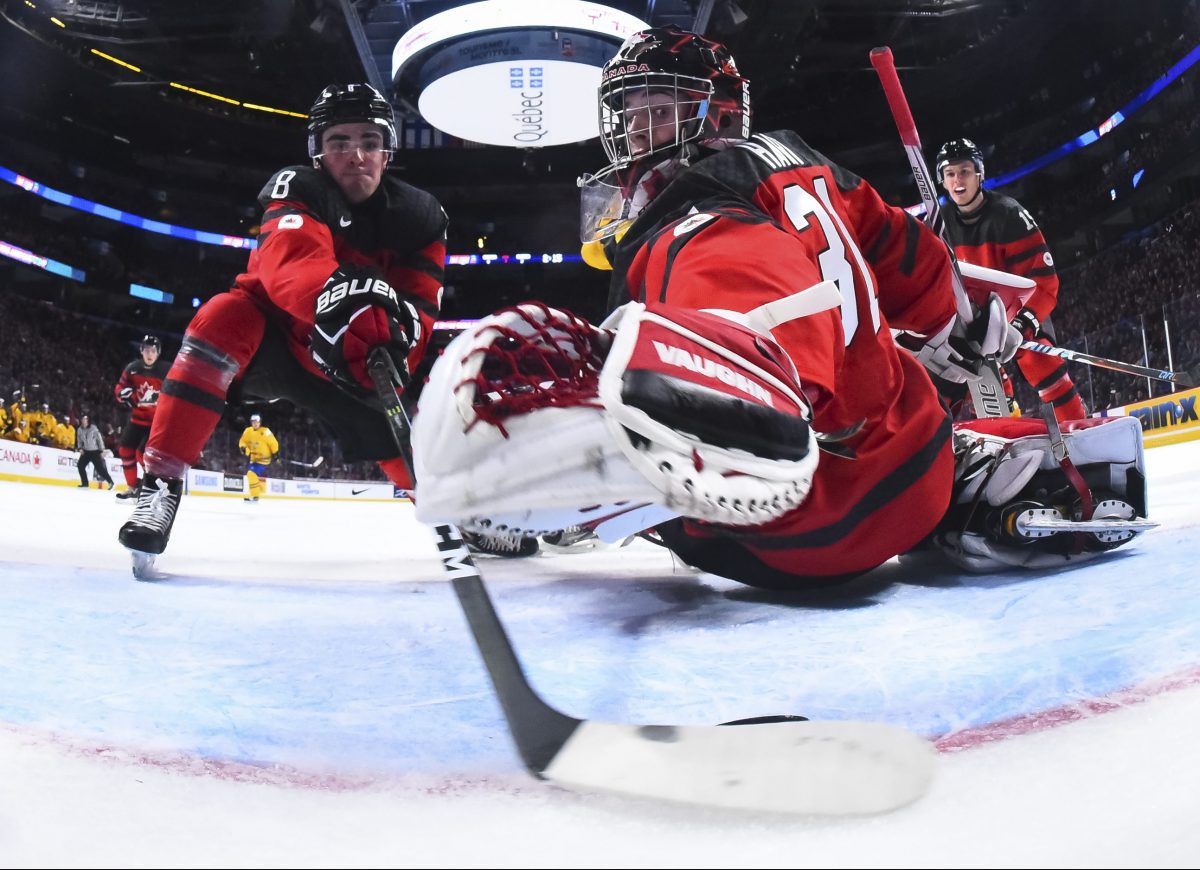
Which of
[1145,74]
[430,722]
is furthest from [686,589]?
[1145,74]

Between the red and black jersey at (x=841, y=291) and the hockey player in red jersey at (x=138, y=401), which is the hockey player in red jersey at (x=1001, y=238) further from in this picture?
the hockey player in red jersey at (x=138, y=401)

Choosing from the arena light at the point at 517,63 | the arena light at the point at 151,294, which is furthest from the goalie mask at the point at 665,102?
the arena light at the point at 151,294

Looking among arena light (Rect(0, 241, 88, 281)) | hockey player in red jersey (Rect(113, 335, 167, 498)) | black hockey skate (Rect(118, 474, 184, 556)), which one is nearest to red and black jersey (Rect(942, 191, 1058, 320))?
black hockey skate (Rect(118, 474, 184, 556))

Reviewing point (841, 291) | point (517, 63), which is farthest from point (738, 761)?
point (517, 63)

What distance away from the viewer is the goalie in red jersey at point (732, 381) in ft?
2.14

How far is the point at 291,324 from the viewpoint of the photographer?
2201 millimetres

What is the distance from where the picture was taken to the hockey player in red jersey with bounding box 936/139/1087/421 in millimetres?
3750

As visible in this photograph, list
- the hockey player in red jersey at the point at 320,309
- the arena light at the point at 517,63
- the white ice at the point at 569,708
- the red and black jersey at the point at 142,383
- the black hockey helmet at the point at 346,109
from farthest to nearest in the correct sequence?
the arena light at the point at 517,63
the red and black jersey at the point at 142,383
the black hockey helmet at the point at 346,109
the hockey player in red jersey at the point at 320,309
the white ice at the point at 569,708

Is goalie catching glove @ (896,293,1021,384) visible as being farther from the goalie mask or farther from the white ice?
the goalie mask

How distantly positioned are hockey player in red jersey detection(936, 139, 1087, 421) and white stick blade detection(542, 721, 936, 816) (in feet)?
11.6

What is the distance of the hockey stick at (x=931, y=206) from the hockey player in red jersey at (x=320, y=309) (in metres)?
1.05

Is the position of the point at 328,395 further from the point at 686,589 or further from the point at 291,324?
the point at 686,589

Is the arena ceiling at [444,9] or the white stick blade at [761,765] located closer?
the white stick blade at [761,765]

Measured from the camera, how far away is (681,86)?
45.7 inches
